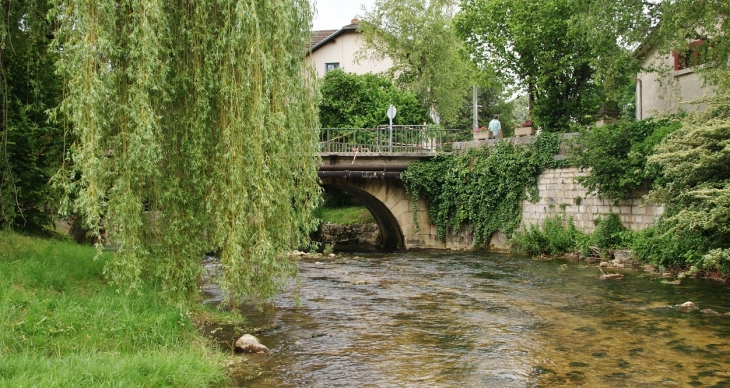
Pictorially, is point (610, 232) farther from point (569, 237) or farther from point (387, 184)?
point (387, 184)

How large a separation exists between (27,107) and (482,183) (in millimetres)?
15229

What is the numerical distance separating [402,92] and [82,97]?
25.5 metres

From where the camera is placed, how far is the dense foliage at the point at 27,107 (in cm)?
838

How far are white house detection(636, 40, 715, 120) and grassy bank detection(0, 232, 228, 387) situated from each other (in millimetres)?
14672

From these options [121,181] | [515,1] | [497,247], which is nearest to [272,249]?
[121,181]

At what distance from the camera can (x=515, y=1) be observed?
24938 mm

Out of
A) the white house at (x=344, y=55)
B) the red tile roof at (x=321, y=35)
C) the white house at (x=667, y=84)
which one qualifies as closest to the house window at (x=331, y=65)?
the white house at (x=344, y=55)

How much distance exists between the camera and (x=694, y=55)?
1600cm

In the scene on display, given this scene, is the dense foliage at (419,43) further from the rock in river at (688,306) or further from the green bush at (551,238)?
the rock in river at (688,306)

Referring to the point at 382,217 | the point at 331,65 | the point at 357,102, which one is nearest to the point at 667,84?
the point at 382,217

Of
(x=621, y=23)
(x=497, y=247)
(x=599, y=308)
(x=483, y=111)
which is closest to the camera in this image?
(x=599, y=308)

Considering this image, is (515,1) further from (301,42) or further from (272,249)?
(272,249)

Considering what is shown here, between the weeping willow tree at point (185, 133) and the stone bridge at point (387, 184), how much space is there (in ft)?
44.8

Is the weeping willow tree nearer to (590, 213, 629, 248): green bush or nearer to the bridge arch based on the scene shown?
(590, 213, 629, 248): green bush
